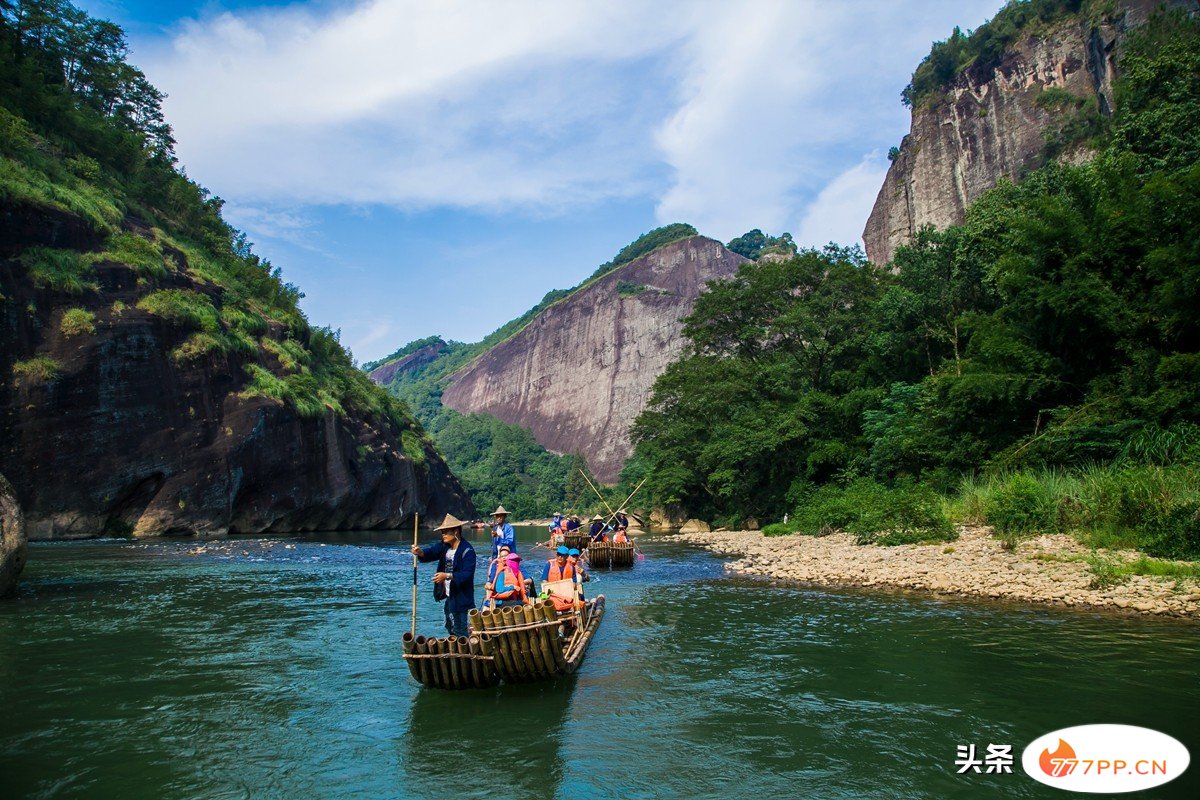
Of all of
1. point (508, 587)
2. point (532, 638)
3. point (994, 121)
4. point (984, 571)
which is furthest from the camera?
point (994, 121)

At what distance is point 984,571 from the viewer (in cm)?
1480

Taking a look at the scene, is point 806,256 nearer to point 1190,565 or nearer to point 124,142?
point 1190,565

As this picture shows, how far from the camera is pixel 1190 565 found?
12367mm

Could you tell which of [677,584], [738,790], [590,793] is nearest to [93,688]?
[590,793]

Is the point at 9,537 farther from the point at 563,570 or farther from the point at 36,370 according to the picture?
the point at 36,370

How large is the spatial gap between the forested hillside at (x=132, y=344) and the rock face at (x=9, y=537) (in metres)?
17.5

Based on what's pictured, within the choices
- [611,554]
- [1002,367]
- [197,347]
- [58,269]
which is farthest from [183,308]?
[1002,367]

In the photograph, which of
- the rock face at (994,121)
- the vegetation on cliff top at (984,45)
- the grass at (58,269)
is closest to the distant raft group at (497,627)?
the grass at (58,269)

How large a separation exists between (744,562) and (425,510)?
4417cm

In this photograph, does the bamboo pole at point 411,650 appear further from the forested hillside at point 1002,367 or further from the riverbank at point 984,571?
the forested hillside at point 1002,367

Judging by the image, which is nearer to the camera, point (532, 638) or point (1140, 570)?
point (532, 638)

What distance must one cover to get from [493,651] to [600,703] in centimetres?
131

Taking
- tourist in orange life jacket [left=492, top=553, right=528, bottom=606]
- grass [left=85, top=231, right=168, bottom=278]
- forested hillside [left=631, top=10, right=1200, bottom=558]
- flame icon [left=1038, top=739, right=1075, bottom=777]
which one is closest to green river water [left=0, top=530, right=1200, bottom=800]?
flame icon [left=1038, top=739, right=1075, bottom=777]

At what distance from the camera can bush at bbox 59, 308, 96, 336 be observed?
28781 millimetres
